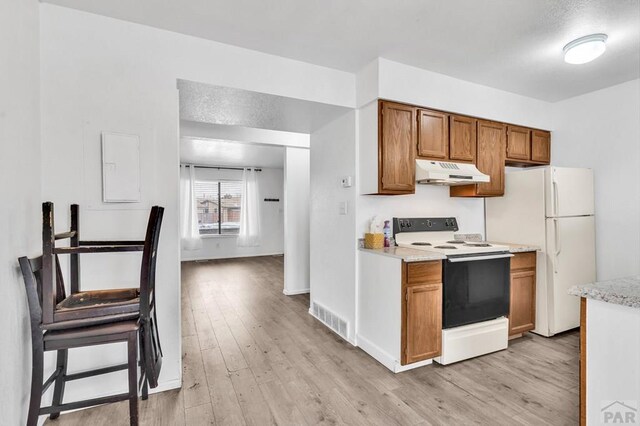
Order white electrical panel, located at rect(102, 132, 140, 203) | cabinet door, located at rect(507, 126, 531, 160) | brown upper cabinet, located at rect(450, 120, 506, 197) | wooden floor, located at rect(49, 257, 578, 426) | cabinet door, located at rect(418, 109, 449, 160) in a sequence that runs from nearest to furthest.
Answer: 1. wooden floor, located at rect(49, 257, 578, 426)
2. white electrical panel, located at rect(102, 132, 140, 203)
3. cabinet door, located at rect(418, 109, 449, 160)
4. brown upper cabinet, located at rect(450, 120, 506, 197)
5. cabinet door, located at rect(507, 126, 531, 160)

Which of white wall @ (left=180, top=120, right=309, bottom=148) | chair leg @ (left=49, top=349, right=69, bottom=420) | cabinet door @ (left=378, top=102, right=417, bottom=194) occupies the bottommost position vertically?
chair leg @ (left=49, top=349, right=69, bottom=420)

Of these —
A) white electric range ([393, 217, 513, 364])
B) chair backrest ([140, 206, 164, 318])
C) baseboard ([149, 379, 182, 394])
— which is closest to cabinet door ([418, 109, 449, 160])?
white electric range ([393, 217, 513, 364])

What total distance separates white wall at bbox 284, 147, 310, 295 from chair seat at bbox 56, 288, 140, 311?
9.47ft

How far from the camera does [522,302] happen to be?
2.93 meters

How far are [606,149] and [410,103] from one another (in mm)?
2236

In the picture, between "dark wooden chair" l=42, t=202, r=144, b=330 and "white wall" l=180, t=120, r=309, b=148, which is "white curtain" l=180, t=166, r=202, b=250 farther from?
"dark wooden chair" l=42, t=202, r=144, b=330

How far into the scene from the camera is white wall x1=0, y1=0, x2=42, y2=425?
136 cm

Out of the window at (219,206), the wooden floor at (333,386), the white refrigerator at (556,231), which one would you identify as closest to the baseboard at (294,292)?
the wooden floor at (333,386)

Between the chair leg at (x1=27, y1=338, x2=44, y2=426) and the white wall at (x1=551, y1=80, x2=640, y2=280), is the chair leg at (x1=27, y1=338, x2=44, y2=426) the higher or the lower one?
the lower one

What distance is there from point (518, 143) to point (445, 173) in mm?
1358

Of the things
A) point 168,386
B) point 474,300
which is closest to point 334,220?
point 474,300

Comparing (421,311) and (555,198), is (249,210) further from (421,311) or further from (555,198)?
(555,198)

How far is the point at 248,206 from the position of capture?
314 inches

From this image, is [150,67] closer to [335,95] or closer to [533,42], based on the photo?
[335,95]
